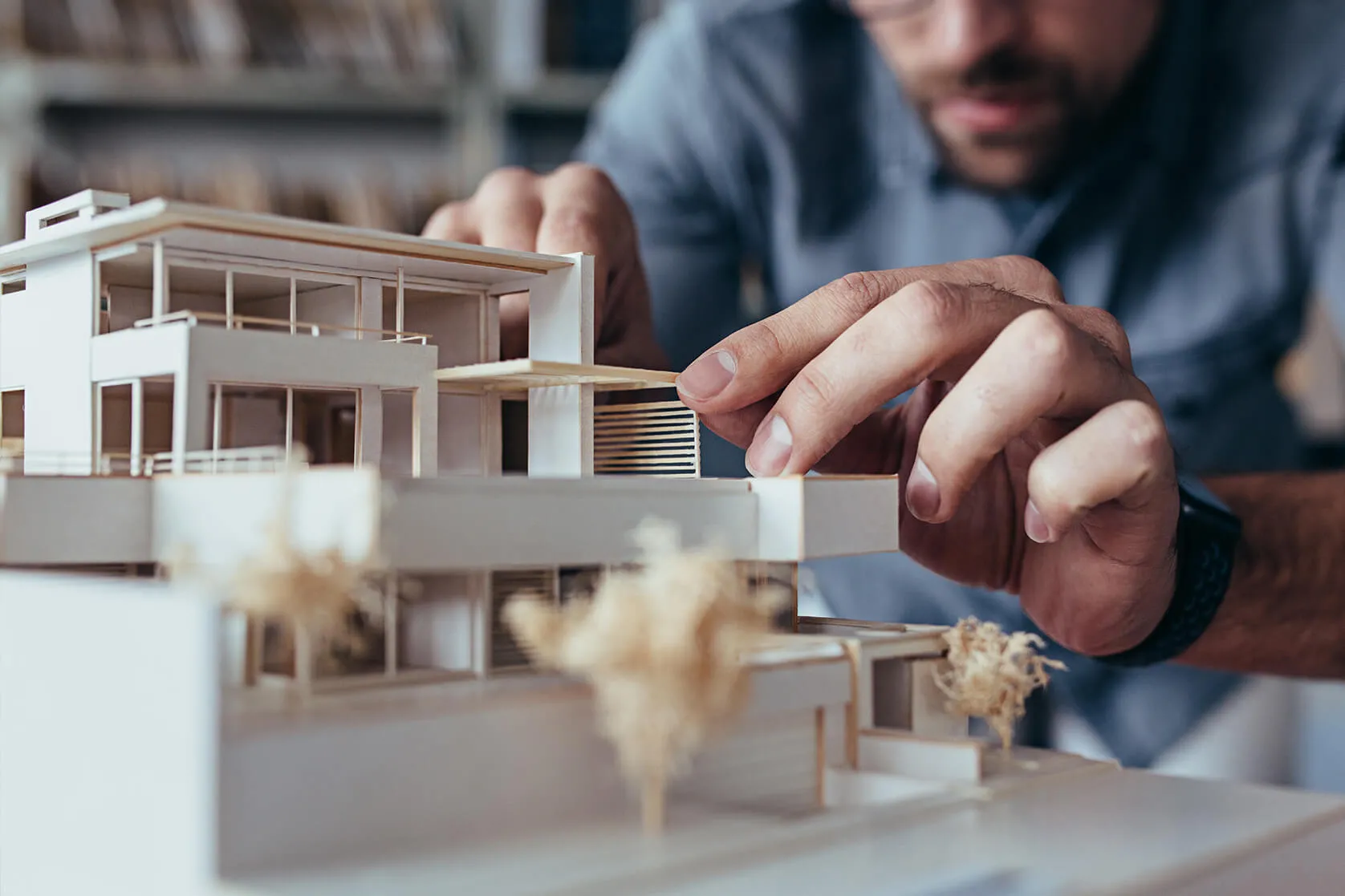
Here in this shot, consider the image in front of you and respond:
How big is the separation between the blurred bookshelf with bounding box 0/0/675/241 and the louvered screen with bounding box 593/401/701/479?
2.72m

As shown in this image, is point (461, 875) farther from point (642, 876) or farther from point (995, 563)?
point (995, 563)

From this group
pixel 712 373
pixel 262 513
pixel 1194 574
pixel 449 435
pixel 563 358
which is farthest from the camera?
pixel 449 435

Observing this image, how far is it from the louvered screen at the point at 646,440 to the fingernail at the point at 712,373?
435 millimetres

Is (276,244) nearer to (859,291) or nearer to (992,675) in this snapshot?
(859,291)

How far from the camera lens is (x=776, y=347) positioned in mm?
2883

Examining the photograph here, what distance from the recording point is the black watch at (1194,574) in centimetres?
327

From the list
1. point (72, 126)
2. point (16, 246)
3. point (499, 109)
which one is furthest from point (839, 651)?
point (72, 126)

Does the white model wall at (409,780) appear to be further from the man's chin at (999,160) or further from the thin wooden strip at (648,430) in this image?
the man's chin at (999,160)

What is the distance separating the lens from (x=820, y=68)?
17.8 feet

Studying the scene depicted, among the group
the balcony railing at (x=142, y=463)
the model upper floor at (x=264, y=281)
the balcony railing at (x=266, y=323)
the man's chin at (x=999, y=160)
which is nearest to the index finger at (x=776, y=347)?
the model upper floor at (x=264, y=281)

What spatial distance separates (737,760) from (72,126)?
15.6ft

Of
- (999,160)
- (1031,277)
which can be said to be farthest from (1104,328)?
(999,160)

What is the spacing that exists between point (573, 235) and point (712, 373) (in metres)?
1.11

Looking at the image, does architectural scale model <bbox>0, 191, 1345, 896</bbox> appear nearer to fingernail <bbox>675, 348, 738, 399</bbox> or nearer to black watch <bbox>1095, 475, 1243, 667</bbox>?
fingernail <bbox>675, 348, 738, 399</bbox>
